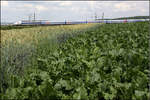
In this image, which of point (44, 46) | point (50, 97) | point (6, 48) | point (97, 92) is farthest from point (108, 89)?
point (44, 46)

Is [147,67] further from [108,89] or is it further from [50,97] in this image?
[50,97]

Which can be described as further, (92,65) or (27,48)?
(27,48)

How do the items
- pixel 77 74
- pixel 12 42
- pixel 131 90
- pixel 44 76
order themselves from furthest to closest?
1. pixel 12 42
2. pixel 77 74
3. pixel 44 76
4. pixel 131 90

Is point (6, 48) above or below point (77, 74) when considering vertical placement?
above

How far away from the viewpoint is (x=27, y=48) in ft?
17.7

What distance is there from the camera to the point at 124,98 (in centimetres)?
306

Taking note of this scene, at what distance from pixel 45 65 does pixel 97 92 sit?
5.52 ft

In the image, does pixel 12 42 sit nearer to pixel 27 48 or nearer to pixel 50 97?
pixel 27 48

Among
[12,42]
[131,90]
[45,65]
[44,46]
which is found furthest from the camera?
[44,46]

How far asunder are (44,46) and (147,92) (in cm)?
413

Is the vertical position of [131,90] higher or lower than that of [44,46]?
lower

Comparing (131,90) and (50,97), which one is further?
(131,90)

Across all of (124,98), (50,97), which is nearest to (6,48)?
(50,97)

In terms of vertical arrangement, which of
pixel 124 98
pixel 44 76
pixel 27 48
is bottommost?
pixel 124 98
